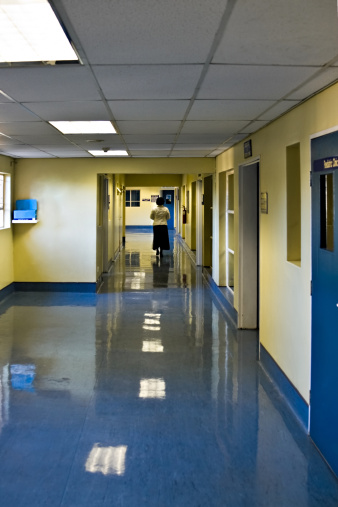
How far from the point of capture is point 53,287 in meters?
8.66

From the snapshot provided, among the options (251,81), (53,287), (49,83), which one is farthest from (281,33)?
(53,287)

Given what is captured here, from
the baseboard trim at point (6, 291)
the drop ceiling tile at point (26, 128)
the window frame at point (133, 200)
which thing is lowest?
the baseboard trim at point (6, 291)

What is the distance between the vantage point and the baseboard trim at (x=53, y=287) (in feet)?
28.3

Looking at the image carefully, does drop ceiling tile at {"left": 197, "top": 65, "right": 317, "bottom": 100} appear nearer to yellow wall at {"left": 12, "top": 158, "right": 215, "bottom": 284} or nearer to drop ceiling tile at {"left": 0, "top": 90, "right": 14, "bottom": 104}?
drop ceiling tile at {"left": 0, "top": 90, "right": 14, "bottom": 104}

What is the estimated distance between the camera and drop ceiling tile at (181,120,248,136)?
4.60 meters

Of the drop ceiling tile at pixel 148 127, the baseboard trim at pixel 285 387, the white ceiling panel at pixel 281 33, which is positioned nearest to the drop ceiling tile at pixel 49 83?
the white ceiling panel at pixel 281 33

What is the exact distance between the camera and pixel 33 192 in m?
8.54

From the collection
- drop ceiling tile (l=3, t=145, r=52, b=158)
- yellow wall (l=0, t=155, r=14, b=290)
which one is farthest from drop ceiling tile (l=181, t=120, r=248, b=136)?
yellow wall (l=0, t=155, r=14, b=290)

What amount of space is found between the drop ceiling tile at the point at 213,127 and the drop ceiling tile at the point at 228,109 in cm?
23

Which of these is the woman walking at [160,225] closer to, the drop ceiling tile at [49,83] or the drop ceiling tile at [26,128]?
the drop ceiling tile at [26,128]

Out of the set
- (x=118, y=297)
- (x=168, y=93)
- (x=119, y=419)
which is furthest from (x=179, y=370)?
(x=118, y=297)

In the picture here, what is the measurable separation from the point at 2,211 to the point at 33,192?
659 mm

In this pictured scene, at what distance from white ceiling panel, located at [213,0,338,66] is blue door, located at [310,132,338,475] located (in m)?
0.61

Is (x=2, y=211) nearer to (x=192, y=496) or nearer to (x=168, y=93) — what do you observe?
(x=168, y=93)
